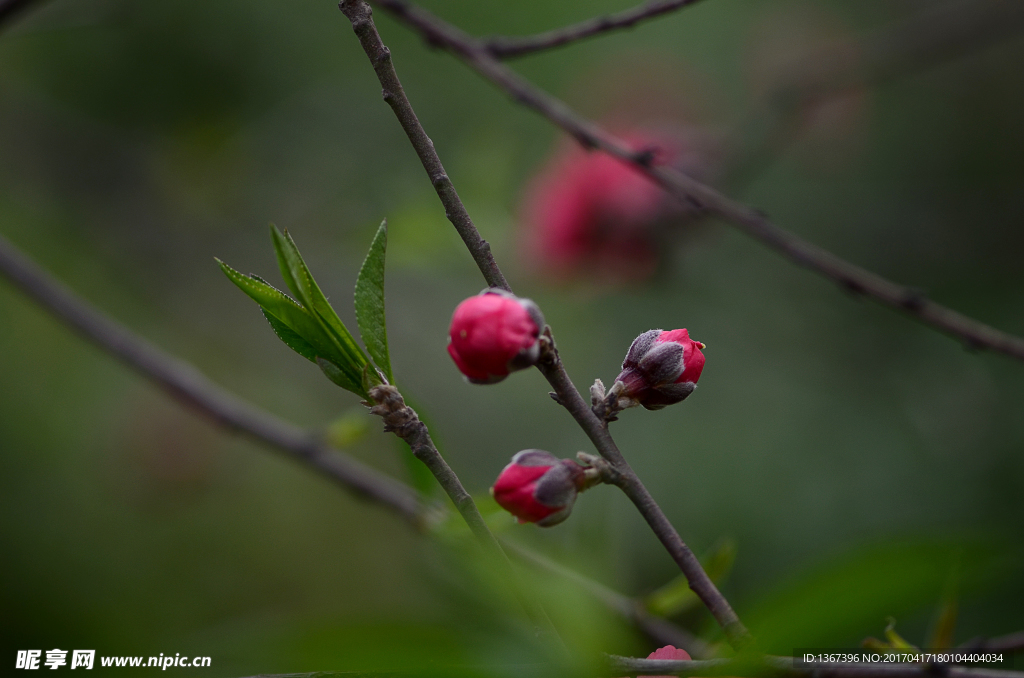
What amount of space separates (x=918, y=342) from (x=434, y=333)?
1.43 m

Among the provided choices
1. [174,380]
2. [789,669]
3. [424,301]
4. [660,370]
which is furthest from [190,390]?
[424,301]

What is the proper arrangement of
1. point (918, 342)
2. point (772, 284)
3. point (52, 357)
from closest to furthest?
point (918, 342)
point (772, 284)
point (52, 357)

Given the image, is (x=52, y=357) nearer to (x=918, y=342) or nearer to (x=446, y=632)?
(x=446, y=632)

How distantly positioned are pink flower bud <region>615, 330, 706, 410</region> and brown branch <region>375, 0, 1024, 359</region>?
1.18ft

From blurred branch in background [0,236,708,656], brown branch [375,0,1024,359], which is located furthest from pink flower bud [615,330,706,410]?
blurred branch in background [0,236,708,656]

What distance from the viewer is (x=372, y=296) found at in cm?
42

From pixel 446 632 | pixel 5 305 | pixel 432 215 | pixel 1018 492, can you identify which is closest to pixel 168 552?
pixel 5 305

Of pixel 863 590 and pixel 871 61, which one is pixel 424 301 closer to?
pixel 871 61

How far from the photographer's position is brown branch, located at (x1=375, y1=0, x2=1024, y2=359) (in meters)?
0.79

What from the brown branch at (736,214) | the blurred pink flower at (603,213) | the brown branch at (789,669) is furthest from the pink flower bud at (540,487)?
the blurred pink flower at (603,213)

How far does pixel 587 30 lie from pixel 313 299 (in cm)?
57

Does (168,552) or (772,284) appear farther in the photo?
(168,552)

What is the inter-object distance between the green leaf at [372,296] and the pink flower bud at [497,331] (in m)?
0.05

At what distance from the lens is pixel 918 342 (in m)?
1.77
